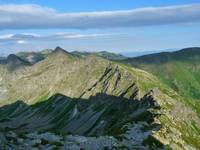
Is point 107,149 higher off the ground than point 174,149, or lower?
higher

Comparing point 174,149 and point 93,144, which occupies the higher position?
point 93,144

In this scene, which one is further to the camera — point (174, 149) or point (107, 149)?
point (174, 149)

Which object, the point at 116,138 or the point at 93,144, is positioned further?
the point at 116,138

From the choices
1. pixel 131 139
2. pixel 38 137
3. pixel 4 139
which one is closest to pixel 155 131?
pixel 131 139

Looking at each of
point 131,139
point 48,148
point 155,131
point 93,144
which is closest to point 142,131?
point 155,131

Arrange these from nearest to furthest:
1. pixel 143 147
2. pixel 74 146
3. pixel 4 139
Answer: pixel 4 139 < pixel 74 146 < pixel 143 147

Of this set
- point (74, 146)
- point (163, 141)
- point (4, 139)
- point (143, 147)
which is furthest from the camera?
point (163, 141)

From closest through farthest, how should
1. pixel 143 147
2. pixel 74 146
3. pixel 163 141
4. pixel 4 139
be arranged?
pixel 4 139
pixel 74 146
pixel 143 147
pixel 163 141

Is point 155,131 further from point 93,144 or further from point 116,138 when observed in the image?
point 93,144

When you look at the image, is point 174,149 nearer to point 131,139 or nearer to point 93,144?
point 131,139
